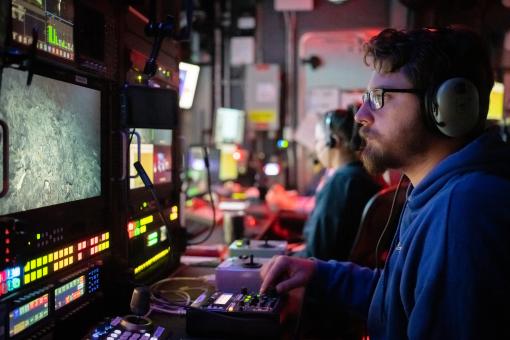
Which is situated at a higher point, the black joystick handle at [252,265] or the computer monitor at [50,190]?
the computer monitor at [50,190]

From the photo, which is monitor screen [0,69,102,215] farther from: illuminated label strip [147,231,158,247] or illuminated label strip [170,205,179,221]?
illuminated label strip [170,205,179,221]

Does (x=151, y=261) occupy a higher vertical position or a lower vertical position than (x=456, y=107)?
lower

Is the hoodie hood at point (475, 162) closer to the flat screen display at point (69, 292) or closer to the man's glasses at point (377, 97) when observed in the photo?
the man's glasses at point (377, 97)

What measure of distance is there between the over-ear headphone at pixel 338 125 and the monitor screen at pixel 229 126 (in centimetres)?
197

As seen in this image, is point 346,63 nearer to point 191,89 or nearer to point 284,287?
point 191,89

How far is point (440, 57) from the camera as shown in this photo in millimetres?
1108

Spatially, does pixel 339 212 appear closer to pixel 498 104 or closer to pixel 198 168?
pixel 198 168

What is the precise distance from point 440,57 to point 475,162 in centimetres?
27

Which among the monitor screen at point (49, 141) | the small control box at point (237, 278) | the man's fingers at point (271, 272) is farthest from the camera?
the small control box at point (237, 278)

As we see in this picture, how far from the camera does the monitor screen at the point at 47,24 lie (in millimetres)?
927

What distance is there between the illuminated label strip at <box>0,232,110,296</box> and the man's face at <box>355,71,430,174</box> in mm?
742

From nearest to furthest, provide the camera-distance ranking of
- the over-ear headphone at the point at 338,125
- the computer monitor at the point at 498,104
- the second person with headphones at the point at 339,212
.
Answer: the second person with headphones at the point at 339,212 < the over-ear headphone at the point at 338,125 < the computer monitor at the point at 498,104

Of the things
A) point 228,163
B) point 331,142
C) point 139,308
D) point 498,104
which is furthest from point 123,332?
point 498,104

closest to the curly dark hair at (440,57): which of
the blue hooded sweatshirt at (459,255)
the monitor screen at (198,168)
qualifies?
the blue hooded sweatshirt at (459,255)
